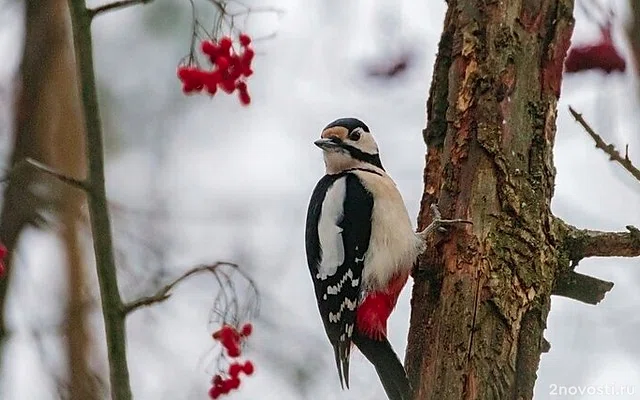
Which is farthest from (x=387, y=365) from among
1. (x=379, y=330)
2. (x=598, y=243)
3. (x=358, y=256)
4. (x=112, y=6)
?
(x=112, y=6)

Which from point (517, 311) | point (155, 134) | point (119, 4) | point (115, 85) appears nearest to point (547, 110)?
point (517, 311)

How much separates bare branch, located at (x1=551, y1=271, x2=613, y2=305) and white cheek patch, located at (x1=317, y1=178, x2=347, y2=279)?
0.78 metres

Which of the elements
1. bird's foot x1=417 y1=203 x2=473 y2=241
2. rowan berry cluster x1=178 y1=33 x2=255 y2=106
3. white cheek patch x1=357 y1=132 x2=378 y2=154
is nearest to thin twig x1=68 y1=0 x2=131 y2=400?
rowan berry cluster x1=178 y1=33 x2=255 y2=106

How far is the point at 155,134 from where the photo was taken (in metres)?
4.80

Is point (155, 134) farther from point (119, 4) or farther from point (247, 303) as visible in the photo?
point (119, 4)

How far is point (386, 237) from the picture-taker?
3189mm

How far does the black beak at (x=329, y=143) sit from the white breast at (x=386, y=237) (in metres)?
0.15

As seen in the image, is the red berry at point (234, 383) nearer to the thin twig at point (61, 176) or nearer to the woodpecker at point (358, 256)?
the woodpecker at point (358, 256)

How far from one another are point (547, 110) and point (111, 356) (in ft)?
5.39

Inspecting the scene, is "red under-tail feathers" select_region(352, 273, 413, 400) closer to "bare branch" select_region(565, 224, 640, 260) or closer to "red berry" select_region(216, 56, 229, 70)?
"bare branch" select_region(565, 224, 640, 260)

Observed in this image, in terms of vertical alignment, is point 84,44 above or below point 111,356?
above

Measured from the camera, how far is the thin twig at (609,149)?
1.92 m

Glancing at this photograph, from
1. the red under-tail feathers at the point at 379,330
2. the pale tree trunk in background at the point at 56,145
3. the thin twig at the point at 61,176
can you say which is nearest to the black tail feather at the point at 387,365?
the red under-tail feathers at the point at 379,330

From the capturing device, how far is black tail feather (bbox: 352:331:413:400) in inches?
109
